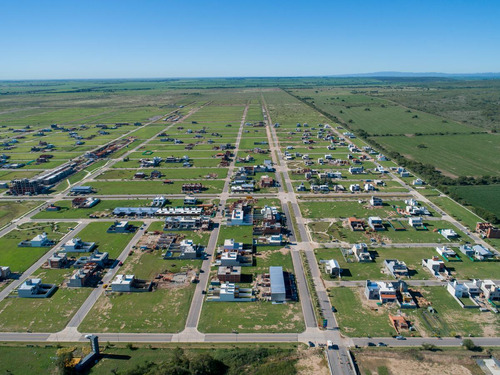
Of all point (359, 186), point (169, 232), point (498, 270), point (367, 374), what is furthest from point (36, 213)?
point (498, 270)

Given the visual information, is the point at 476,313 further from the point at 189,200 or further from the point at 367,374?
the point at 189,200

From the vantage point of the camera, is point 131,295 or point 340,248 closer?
point 131,295

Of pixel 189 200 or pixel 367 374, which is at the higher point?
pixel 189 200

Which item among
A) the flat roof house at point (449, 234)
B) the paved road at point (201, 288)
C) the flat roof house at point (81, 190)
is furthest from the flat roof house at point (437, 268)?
the flat roof house at point (81, 190)

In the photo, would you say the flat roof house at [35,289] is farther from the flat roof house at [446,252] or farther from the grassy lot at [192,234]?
the flat roof house at [446,252]

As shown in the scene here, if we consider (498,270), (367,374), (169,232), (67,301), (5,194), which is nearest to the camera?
(367,374)
